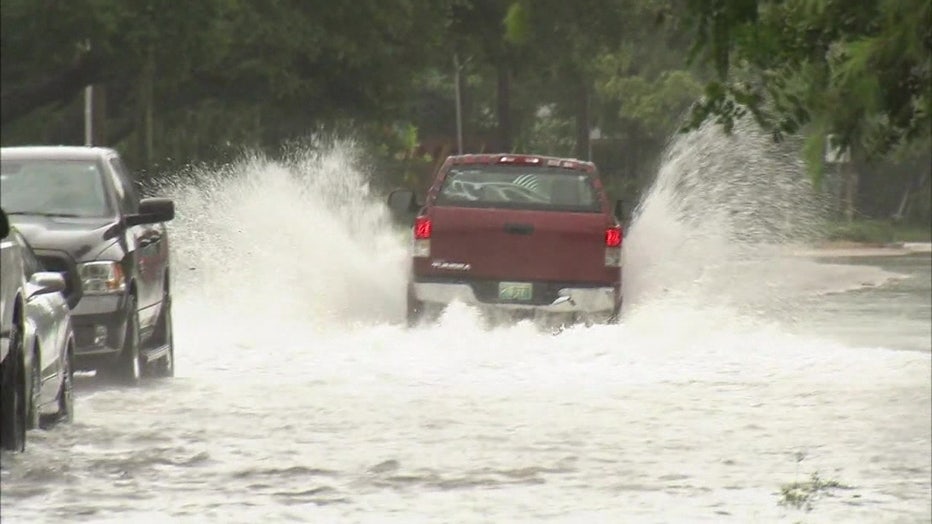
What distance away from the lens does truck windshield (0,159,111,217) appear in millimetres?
16781

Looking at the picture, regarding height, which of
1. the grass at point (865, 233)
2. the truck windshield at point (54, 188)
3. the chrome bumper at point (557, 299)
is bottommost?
the grass at point (865, 233)

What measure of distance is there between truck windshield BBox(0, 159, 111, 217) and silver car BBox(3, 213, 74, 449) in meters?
2.55

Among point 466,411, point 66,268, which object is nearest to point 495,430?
point 466,411

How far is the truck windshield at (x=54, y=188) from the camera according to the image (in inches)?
661

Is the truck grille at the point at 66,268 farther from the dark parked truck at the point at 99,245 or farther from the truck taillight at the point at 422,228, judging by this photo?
the truck taillight at the point at 422,228

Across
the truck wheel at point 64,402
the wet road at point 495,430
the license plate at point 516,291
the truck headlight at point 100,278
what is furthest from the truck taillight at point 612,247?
the truck wheel at point 64,402

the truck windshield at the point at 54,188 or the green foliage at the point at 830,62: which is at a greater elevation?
the green foliage at the point at 830,62

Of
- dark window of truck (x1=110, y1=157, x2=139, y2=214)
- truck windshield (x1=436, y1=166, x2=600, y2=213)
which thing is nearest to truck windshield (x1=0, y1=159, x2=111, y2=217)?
dark window of truck (x1=110, y1=157, x2=139, y2=214)

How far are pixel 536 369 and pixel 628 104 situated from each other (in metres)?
52.8

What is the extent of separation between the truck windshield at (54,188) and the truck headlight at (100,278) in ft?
2.72

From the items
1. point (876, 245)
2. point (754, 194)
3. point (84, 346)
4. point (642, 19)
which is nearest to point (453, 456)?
point (84, 346)

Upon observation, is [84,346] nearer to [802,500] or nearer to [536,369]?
[536,369]

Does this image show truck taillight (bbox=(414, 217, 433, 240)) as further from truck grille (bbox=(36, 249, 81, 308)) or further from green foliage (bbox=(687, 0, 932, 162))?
green foliage (bbox=(687, 0, 932, 162))

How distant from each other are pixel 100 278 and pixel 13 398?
4706 mm
